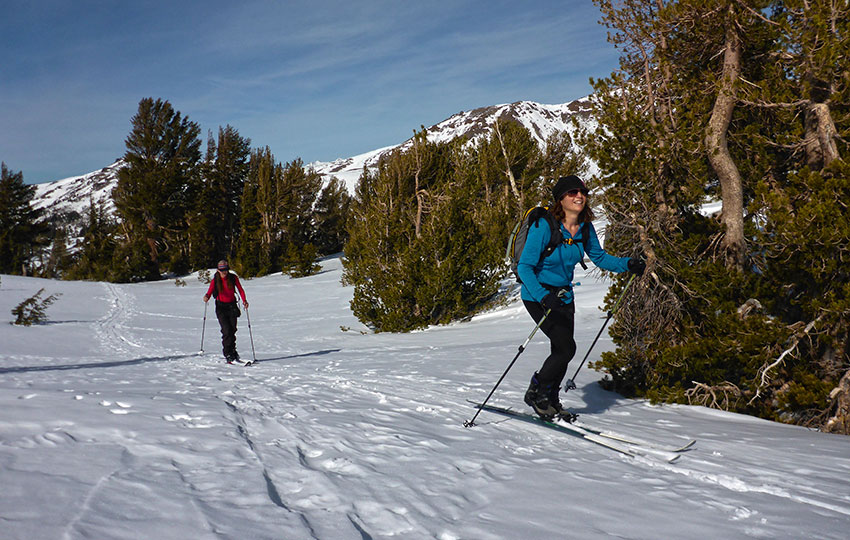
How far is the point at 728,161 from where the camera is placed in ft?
20.0

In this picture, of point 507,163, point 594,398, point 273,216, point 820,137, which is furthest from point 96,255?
point 820,137

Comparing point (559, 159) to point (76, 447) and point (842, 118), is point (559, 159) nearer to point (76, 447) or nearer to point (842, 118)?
point (842, 118)

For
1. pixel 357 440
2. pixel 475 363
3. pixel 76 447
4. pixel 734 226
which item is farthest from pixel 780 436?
pixel 76 447

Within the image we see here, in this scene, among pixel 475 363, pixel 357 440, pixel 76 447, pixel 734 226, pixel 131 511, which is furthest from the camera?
pixel 475 363

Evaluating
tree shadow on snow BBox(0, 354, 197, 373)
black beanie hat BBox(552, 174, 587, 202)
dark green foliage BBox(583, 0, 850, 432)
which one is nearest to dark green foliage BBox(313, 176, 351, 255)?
tree shadow on snow BBox(0, 354, 197, 373)

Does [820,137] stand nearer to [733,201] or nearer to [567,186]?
Result: [733,201]

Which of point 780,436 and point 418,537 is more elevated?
point 418,537

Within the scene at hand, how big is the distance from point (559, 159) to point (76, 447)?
92.7 ft

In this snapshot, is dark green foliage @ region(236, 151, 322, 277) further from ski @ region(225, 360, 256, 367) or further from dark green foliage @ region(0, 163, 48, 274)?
ski @ region(225, 360, 256, 367)

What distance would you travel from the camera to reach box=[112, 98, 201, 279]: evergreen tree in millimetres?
39688

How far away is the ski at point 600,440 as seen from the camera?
3595 mm

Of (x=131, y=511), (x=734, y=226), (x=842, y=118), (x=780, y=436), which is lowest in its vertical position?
(x=780, y=436)

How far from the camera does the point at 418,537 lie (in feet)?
7.06

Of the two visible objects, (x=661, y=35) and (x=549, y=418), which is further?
(x=661, y=35)
